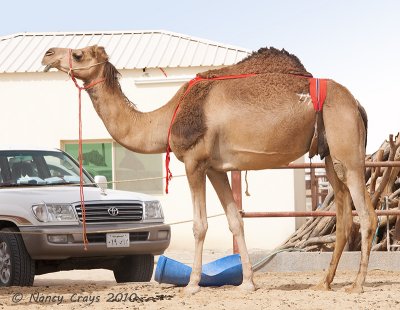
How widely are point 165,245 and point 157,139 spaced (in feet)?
8.26

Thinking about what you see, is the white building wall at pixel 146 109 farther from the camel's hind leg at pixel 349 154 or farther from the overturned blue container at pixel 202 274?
the camel's hind leg at pixel 349 154

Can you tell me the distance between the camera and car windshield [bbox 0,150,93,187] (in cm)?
1341

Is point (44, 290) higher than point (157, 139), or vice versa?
point (157, 139)

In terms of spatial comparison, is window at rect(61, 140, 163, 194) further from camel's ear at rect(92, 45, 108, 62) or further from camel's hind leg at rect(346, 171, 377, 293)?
camel's hind leg at rect(346, 171, 377, 293)

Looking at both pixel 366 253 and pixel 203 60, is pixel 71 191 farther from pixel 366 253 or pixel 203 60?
pixel 203 60

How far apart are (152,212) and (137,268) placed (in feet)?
2.68

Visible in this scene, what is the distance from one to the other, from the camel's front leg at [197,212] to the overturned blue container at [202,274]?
0.68m

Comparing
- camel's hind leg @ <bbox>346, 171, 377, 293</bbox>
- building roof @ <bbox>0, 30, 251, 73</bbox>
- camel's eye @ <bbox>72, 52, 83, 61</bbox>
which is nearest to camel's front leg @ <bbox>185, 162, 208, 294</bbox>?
camel's hind leg @ <bbox>346, 171, 377, 293</bbox>

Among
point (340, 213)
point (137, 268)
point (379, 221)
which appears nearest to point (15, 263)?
point (137, 268)

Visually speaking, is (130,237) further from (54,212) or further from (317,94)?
(317,94)

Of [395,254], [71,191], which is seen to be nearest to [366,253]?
[395,254]

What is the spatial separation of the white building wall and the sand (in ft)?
31.0

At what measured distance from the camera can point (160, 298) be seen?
34.3ft

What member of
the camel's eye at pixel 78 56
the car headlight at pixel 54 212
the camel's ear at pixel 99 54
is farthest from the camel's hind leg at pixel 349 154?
the car headlight at pixel 54 212
